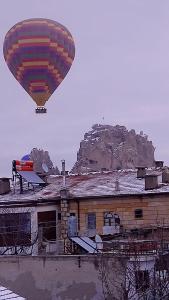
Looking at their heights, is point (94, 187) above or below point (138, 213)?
above

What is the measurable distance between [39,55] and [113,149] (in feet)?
169

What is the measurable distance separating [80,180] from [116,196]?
5655 mm

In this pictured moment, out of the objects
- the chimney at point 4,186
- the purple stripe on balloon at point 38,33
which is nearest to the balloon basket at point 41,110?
the purple stripe on balloon at point 38,33

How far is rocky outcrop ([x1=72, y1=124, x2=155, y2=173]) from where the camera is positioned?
88.4 metres

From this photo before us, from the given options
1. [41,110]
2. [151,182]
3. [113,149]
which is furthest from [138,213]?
[113,149]

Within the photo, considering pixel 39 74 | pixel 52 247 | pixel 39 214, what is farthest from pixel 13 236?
pixel 39 74

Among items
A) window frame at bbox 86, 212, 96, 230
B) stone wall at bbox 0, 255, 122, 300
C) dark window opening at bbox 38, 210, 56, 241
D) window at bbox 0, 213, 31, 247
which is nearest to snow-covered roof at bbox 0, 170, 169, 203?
dark window opening at bbox 38, 210, 56, 241

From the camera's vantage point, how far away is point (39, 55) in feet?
146

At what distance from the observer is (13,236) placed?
33.2 meters

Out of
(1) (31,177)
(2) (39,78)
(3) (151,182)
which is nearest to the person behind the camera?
(3) (151,182)

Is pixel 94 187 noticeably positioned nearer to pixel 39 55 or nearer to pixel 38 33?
pixel 39 55

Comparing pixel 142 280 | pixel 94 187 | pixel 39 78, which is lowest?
pixel 142 280

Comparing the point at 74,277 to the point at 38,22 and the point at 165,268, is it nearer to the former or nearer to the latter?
the point at 165,268

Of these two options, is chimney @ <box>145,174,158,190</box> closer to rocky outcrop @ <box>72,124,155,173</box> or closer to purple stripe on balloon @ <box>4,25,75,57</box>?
purple stripe on balloon @ <box>4,25,75,57</box>
